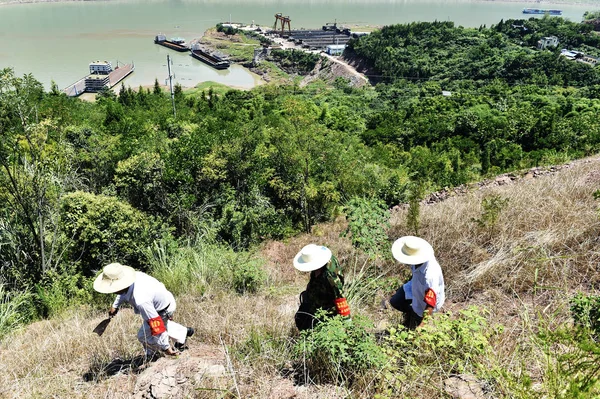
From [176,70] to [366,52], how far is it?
88.5 ft

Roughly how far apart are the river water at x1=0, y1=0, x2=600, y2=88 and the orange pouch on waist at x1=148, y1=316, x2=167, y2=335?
158 ft

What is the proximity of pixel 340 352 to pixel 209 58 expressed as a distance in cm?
6385

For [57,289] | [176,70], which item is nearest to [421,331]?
[57,289]

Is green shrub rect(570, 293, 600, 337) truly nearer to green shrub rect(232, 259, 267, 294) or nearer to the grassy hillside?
the grassy hillside

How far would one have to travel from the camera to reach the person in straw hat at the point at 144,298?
3.55 metres

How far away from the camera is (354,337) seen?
9.71 ft

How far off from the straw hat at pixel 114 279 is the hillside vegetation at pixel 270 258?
720 mm

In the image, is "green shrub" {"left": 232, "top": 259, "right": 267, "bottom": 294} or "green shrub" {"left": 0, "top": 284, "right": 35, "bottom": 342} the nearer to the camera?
"green shrub" {"left": 0, "top": 284, "right": 35, "bottom": 342}

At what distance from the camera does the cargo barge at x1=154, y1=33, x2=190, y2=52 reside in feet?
206

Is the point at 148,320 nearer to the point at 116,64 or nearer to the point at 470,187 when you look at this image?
the point at 470,187

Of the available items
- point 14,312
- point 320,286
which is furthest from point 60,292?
point 320,286

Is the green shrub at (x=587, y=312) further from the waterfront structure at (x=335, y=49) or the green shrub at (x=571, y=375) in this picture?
the waterfront structure at (x=335, y=49)

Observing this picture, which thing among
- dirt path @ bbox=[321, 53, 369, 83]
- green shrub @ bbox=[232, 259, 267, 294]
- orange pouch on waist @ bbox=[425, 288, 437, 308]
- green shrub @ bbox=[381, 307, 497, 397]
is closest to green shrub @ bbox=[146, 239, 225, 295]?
green shrub @ bbox=[232, 259, 267, 294]

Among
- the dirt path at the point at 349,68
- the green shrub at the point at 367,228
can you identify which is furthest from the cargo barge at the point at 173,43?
the green shrub at the point at 367,228
